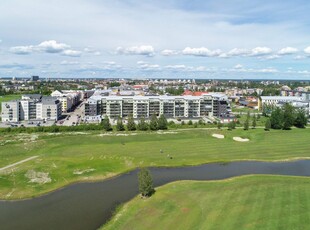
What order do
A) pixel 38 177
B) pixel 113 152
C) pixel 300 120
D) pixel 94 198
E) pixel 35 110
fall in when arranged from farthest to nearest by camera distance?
pixel 35 110, pixel 300 120, pixel 113 152, pixel 38 177, pixel 94 198

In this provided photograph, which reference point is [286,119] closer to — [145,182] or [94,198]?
[145,182]

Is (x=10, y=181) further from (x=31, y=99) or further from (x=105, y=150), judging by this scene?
(x=31, y=99)

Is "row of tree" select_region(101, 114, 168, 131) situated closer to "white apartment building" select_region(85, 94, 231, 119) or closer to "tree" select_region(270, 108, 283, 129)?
"white apartment building" select_region(85, 94, 231, 119)

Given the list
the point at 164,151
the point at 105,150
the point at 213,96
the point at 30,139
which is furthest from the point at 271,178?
the point at 213,96

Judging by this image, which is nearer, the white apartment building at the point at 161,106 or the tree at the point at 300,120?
the tree at the point at 300,120

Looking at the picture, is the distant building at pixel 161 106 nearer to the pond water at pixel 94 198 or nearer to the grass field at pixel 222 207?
the pond water at pixel 94 198

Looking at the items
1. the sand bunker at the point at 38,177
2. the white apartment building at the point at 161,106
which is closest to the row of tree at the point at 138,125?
the white apartment building at the point at 161,106

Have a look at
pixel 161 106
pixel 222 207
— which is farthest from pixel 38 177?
pixel 161 106

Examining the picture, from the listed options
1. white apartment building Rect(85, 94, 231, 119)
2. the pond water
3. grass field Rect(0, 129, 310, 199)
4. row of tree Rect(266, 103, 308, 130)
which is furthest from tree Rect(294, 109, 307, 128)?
the pond water
